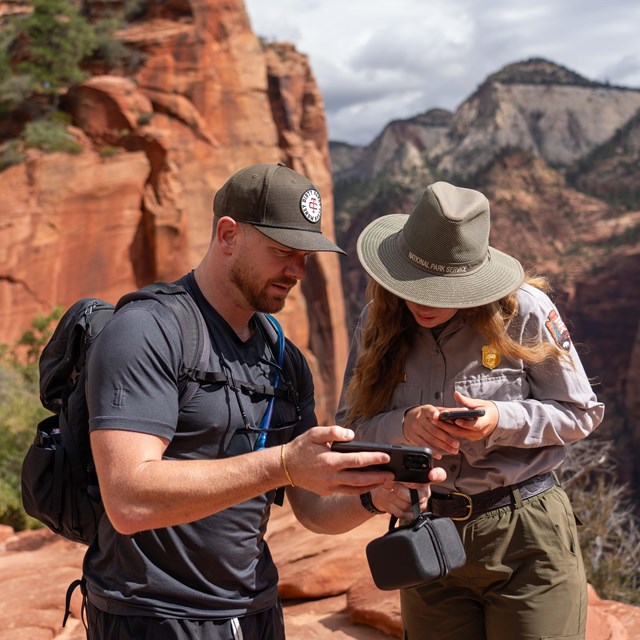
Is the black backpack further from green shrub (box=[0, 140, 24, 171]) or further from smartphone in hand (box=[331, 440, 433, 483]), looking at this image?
green shrub (box=[0, 140, 24, 171])

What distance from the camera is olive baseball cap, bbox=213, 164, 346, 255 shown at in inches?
72.6

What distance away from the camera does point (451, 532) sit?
1.78 m

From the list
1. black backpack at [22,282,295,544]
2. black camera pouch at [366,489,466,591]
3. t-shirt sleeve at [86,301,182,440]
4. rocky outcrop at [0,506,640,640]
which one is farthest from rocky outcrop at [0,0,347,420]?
black camera pouch at [366,489,466,591]

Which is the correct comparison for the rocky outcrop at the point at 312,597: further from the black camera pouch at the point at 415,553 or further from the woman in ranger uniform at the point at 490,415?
the black camera pouch at the point at 415,553

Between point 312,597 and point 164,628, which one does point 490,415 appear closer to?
point 164,628

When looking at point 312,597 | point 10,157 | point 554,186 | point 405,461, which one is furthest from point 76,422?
point 554,186

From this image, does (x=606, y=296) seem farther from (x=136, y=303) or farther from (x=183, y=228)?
(x=136, y=303)

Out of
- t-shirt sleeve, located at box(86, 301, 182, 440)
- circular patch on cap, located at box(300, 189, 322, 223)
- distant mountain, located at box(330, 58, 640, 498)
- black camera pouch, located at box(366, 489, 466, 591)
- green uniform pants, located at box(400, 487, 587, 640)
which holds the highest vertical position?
circular patch on cap, located at box(300, 189, 322, 223)

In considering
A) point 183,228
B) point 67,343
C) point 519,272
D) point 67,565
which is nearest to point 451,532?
point 519,272

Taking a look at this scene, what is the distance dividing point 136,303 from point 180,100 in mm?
17417

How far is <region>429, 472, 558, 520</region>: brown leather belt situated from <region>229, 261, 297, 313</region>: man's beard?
0.75 m

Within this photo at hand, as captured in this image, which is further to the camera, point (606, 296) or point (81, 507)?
point (606, 296)

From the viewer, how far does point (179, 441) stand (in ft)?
5.81

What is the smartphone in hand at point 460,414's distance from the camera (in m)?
1.88
